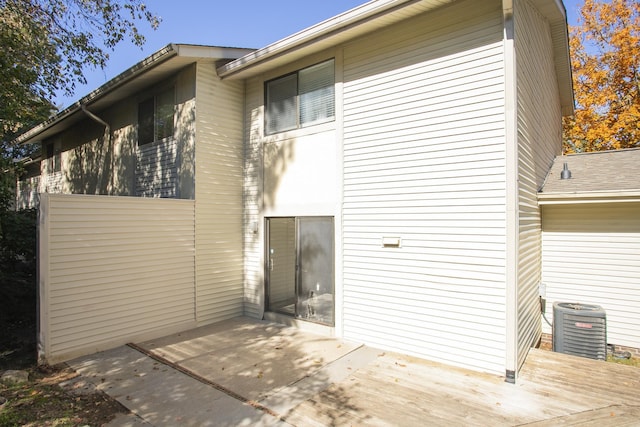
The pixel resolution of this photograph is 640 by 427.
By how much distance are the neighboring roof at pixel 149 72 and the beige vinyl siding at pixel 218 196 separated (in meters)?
0.34

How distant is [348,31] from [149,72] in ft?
15.0

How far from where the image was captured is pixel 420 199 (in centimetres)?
523

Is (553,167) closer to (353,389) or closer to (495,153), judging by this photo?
(495,153)

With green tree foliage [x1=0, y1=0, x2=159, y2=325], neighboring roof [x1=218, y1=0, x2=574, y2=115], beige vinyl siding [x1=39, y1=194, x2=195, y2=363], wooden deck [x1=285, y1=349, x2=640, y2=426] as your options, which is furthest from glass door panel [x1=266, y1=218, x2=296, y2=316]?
green tree foliage [x1=0, y1=0, x2=159, y2=325]

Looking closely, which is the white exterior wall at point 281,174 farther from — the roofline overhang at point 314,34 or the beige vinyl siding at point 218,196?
the roofline overhang at point 314,34

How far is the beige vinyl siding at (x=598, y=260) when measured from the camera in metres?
5.83

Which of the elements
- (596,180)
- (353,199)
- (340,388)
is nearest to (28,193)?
(353,199)

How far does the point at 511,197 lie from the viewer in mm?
4469

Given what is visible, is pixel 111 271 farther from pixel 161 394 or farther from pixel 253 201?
pixel 253 201

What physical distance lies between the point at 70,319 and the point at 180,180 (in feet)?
10.4

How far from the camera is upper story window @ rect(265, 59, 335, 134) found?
6438mm

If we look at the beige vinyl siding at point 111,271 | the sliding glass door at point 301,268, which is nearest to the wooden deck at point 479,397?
the sliding glass door at point 301,268

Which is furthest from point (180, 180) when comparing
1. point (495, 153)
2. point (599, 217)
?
point (599, 217)

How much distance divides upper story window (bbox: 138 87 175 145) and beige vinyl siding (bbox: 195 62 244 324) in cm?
107
